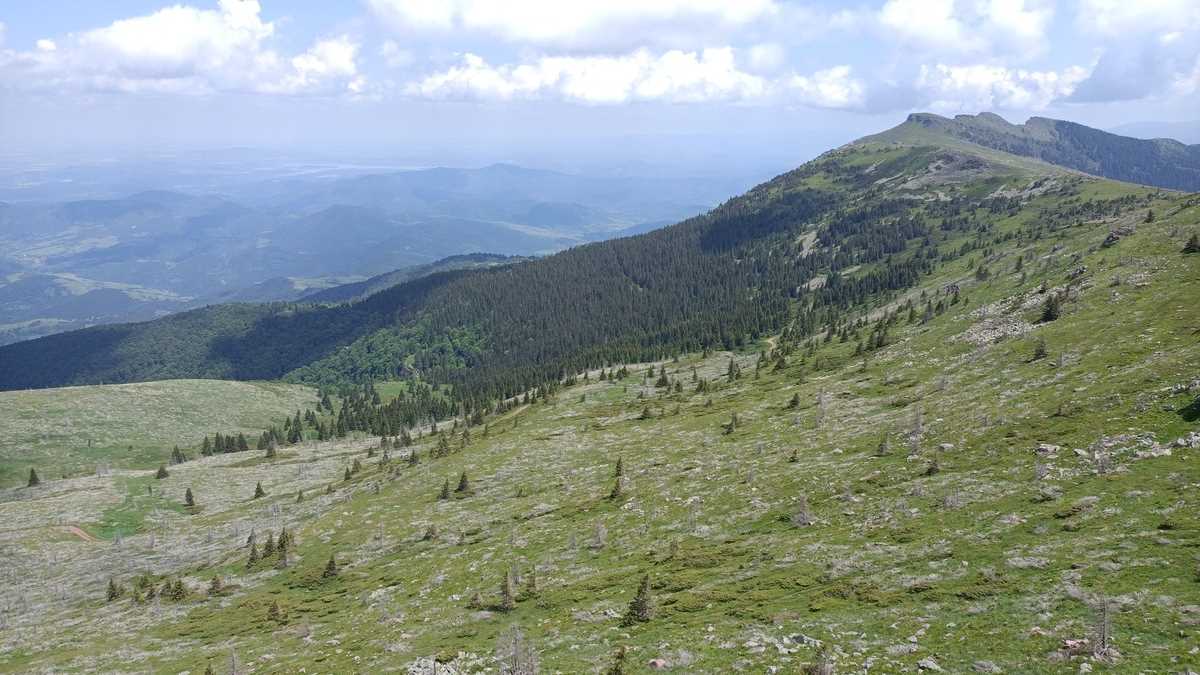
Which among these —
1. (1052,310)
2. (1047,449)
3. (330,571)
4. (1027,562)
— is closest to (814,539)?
(1027,562)

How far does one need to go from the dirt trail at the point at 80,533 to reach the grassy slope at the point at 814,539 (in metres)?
15.5

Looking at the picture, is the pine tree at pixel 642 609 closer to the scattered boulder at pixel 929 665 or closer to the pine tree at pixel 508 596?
the pine tree at pixel 508 596

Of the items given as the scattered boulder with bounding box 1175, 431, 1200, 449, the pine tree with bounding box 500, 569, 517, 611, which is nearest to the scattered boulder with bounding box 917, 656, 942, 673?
the scattered boulder with bounding box 1175, 431, 1200, 449

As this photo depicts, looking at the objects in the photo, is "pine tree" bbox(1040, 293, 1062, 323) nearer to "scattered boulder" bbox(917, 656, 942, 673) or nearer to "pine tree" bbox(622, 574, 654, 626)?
"pine tree" bbox(622, 574, 654, 626)

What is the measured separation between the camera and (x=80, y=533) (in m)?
91.8

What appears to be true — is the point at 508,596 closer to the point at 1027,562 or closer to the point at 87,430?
the point at 1027,562

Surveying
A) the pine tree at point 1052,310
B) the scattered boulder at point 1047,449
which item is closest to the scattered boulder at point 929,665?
the scattered boulder at point 1047,449

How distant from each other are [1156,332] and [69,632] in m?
93.8

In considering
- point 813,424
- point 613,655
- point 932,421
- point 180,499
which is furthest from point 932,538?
point 180,499

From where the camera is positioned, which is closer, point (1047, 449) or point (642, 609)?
point (642, 609)

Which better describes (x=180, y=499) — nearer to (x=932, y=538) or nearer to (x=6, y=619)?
(x=6, y=619)

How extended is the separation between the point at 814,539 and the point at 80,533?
106417mm

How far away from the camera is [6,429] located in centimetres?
16200

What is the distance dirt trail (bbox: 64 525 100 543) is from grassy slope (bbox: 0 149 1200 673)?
50.7 feet
